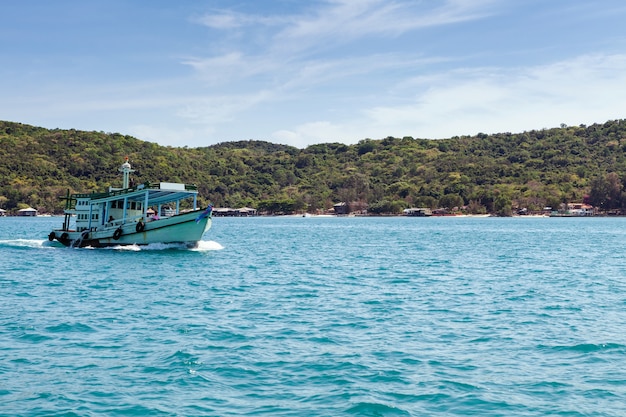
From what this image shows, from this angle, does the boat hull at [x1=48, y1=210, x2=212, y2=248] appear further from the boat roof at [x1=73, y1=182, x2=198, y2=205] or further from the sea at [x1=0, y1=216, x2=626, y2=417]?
the sea at [x1=0, y1=216, x2=626, y2=417]

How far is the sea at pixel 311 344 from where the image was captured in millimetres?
15391

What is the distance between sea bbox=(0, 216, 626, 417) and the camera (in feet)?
50.5

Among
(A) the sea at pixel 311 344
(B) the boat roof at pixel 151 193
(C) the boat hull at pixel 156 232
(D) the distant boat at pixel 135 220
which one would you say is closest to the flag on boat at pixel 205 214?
(D) the distant boat at pixel 135 220

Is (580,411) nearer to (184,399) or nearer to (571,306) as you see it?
(184,399)

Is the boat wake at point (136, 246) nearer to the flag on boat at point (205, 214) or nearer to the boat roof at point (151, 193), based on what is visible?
the flag on boat at point (205, 214)

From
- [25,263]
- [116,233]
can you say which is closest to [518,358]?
[25,263]

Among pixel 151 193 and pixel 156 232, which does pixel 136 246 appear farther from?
pixel 151 193

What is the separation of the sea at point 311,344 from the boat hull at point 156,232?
13866 millimetres

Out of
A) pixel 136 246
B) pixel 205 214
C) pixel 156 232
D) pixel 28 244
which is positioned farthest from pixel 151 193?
pixel 28 244

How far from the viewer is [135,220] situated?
58719 millimetres

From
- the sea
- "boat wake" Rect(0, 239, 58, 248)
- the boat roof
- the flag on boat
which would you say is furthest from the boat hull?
the sea

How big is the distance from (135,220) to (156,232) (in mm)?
3264

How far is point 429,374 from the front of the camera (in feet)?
57.0

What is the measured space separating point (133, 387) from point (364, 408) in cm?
562
